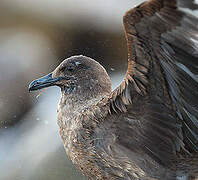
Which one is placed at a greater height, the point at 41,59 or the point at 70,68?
the point at 70,68

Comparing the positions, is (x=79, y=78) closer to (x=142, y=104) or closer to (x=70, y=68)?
(x=70, y=68)

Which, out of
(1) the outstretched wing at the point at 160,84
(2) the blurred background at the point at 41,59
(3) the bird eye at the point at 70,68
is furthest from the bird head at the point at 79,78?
(2) the blurred background at the point at 41,59

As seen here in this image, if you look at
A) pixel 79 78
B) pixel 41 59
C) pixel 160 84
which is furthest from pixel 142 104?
pixel 41 59

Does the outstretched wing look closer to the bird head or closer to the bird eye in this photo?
the bird head

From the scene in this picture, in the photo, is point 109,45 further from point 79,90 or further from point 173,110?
point 173,110

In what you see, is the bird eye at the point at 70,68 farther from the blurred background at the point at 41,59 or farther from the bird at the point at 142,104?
the blurred background at the point at 41,59

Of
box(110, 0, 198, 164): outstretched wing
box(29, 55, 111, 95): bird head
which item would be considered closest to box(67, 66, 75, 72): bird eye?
box(29, 55, 111, 95): bird head
